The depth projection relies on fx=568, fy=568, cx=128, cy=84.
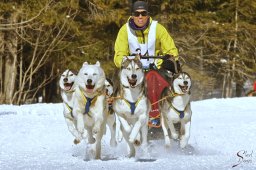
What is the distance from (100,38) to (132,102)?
18299mm

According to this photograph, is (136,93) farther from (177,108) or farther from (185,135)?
(185,135)

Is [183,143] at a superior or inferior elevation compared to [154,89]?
inferior

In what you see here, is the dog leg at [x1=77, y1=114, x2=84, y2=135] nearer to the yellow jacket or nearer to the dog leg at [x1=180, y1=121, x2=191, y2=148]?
the yellow jacket

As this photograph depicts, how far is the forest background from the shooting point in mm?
22578

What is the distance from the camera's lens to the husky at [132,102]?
714 cm

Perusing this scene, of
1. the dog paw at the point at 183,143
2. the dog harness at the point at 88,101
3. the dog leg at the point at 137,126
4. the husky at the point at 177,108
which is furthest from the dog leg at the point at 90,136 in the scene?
the dog paw at the point at 183,143

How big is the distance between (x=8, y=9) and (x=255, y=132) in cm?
1361

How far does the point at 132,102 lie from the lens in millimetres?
7188

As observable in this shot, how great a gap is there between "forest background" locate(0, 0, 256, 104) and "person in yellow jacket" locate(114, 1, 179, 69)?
13.4 m

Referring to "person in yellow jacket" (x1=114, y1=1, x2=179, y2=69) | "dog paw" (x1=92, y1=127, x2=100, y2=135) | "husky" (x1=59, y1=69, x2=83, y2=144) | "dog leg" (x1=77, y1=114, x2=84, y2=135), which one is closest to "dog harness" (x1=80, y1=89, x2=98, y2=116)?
"dog leg" (x1=77, y1=114, x2=84, y2=135)

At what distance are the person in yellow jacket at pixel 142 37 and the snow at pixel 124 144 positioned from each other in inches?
54.7

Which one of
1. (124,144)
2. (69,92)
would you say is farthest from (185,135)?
(69,92)

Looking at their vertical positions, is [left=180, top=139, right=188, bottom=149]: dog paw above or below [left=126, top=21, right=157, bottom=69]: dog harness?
below

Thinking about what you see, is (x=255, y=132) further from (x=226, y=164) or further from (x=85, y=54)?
(x=85, y=54)
